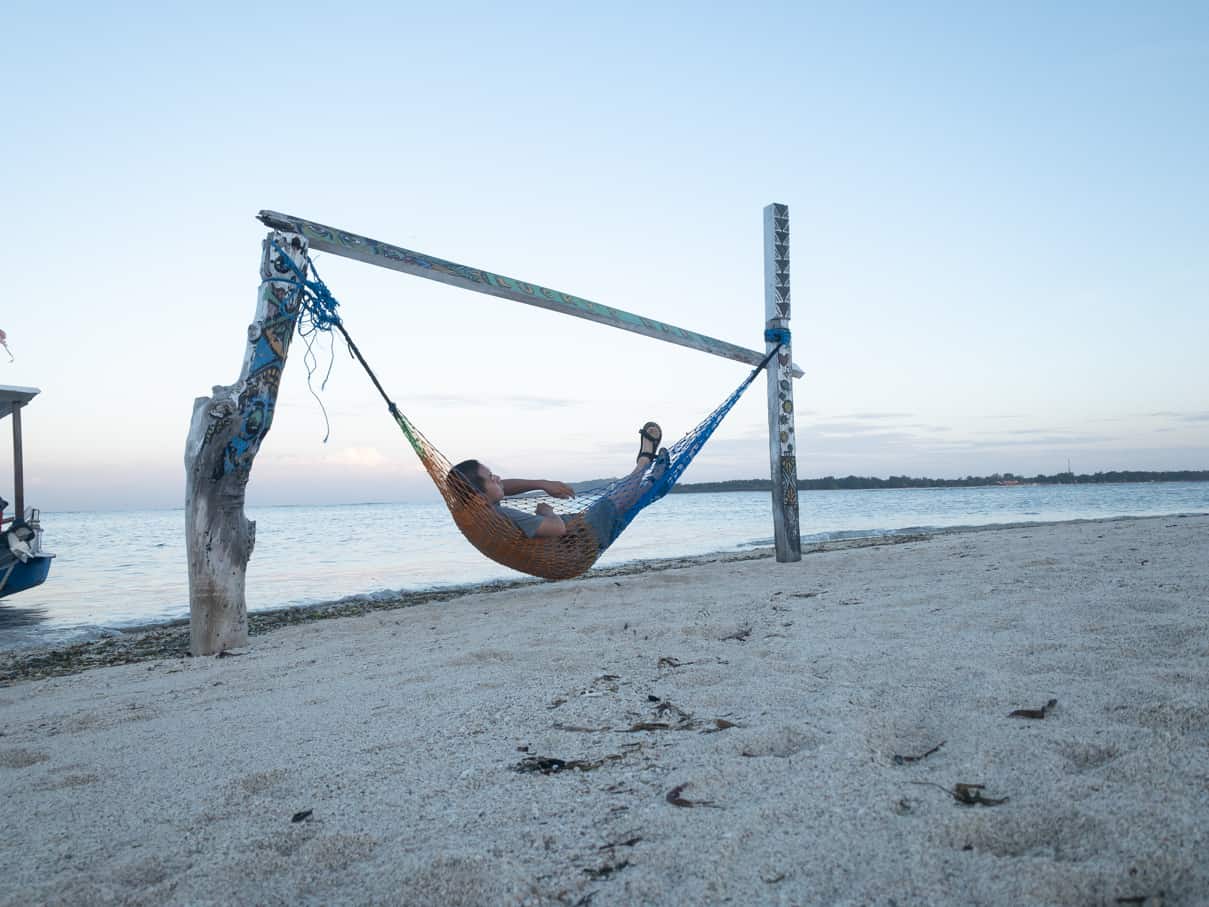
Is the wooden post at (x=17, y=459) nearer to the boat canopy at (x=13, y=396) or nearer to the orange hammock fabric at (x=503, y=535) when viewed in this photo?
the boat canopy at (x=13, y=396)

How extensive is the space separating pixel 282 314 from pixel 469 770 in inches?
108

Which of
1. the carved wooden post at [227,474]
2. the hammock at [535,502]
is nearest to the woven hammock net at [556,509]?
the hammock at [535,502]

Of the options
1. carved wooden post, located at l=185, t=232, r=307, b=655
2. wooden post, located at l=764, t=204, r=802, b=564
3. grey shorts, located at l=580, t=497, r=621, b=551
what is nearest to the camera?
carved wooden post, located at l=185, t=232, r=307, b=655

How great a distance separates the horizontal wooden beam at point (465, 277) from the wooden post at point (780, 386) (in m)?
0.64

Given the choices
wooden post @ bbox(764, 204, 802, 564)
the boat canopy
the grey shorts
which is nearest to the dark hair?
the grey shorts

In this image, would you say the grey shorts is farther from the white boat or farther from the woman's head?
the white boat

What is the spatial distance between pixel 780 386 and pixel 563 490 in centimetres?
190

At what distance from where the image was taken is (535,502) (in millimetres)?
4762

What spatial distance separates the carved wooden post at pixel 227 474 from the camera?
342 centimetres

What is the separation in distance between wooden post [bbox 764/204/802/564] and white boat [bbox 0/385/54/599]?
7106 millimetres

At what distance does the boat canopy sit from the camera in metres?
7.66

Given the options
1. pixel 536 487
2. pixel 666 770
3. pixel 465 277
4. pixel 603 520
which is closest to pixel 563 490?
pixel 536 487

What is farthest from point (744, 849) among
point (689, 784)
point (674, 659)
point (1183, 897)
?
point (674, 659)

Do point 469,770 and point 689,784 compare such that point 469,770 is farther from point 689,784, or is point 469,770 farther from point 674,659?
point 674,659
